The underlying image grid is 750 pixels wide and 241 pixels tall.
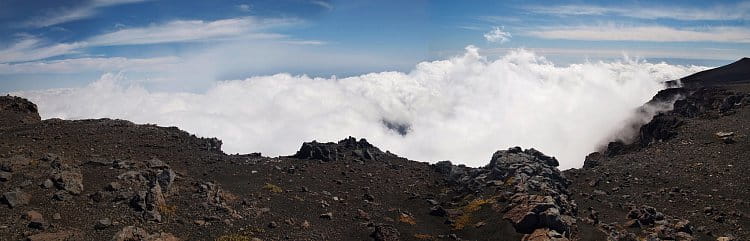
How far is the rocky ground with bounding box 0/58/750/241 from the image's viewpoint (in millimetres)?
33500

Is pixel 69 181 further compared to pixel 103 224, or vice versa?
pixel 69 181

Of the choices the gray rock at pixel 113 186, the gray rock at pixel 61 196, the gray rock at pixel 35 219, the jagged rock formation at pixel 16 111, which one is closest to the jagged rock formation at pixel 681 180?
the gray rock at pixel 113 186

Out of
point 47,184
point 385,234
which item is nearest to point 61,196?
point 47,184

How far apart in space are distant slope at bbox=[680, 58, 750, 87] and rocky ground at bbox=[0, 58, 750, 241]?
123 ft

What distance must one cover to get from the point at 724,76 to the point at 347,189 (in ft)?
330

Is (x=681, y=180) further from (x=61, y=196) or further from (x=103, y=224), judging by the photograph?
(x=61, y=196)

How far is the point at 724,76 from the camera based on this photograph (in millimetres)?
104312

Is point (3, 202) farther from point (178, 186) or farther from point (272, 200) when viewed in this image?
point (272, 200)

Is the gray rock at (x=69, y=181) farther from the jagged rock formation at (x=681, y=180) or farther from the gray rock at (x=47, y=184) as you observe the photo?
the jagged rock formation at (x=681, y=180)

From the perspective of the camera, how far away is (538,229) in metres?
38.1

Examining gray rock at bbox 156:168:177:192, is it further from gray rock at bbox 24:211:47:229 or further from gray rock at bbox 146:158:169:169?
gray rock at bbox 24:211:47:229

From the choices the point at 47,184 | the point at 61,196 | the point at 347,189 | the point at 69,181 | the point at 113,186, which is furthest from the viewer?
the point at 347,189

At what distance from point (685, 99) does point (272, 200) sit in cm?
7268

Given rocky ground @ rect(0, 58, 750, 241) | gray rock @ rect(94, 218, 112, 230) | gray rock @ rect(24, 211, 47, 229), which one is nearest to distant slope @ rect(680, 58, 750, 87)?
rocky ground @ rect(0, 58, 750, 241)
